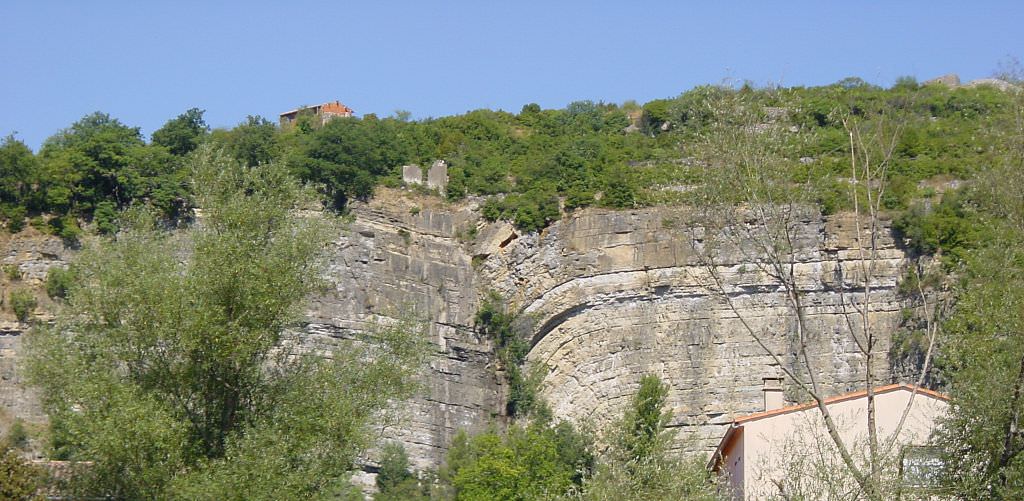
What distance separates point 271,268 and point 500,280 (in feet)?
80.3

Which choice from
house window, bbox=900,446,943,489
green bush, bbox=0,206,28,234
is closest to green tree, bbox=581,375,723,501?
house window, bbox=900,446,943,489

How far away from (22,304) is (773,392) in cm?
2021

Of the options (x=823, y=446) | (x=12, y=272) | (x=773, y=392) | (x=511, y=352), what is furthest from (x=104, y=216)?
(x=823, y=446)

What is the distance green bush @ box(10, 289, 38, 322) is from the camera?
161 feet

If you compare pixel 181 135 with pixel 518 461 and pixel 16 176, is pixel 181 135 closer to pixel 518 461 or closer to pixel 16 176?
pixel 16 176

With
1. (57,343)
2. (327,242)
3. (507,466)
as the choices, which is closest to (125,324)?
(57,343)

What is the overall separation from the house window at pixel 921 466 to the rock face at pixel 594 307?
19785 millimetres

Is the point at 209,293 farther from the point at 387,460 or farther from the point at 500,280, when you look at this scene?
the point at 500,280

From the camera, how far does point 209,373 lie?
92.1ft

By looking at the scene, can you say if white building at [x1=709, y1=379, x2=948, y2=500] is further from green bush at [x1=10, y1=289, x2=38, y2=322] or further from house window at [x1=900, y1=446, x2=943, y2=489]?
green bush at [x1=10, y1=289, x2=38, y2=322]

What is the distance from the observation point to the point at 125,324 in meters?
28.0

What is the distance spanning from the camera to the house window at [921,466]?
998 inches

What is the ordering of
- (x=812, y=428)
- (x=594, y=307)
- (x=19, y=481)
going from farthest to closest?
(x=594, y=307) → (x=19, y=481) → (x=812, y=428)

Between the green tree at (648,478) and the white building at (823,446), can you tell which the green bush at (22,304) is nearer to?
the green tree at (648,478)
